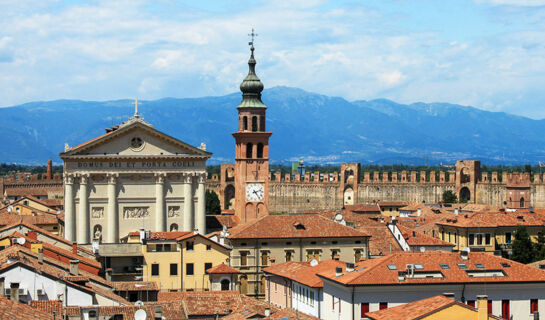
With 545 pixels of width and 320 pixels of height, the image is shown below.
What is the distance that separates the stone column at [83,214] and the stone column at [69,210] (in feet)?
1.25

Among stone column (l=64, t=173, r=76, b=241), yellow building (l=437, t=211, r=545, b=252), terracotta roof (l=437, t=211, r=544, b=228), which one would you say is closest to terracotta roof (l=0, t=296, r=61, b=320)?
stone column (l=64, t=173, r=76, b=241)

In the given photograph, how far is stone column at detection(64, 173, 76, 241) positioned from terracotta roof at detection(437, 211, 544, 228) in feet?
79.5

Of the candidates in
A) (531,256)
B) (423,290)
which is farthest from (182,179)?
(423,290)

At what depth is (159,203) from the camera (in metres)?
73.6

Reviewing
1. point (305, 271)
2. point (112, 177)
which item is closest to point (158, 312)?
point (305, 271)

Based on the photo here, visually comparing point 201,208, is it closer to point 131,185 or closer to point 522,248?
point 131,185

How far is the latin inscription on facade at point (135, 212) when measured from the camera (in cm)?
7354

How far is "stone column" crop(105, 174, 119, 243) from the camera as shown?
7225 cm

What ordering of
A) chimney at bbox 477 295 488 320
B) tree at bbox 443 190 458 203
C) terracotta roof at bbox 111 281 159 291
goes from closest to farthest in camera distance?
chimney at bbox 477 295 488 320 → terracotta roof at bbox 111 281 159 291 → tree at bbox 443 190 458 203

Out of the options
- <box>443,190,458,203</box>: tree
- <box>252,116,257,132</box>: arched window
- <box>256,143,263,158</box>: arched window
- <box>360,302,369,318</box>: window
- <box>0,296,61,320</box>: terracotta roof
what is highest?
<box>252,116,257,132</box>: arched window

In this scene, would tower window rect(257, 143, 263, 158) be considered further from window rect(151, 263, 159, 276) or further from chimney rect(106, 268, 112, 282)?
chimney rect(106, 268, 112, 282)

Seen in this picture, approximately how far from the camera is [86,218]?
238 ft

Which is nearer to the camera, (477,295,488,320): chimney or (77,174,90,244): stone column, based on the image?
(477,295,488,320): chimney

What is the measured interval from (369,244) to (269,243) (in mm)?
7157
